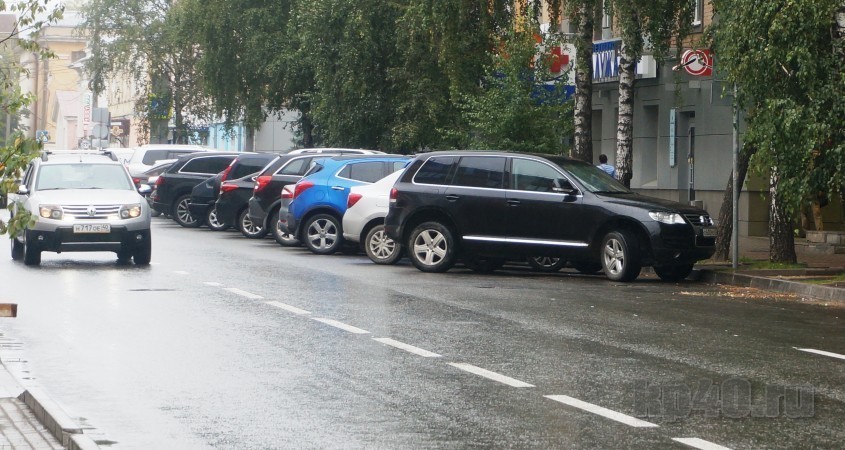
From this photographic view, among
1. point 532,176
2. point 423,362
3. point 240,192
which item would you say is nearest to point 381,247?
point 532,176

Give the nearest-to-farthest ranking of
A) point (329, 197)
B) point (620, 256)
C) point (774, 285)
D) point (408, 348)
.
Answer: point (408, 348) < point (774, 285) < point (620, 256) < point (329, 197)

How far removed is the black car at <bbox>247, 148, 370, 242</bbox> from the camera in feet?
93.4

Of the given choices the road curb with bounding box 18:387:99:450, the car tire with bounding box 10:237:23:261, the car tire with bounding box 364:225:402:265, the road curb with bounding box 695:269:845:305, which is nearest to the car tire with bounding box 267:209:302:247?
the car tire with bounding box 364:225:402:265

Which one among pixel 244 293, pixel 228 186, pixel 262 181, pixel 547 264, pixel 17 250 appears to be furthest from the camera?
pixel 228 186

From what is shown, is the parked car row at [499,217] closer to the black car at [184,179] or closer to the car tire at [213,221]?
the car tire at [213,221]

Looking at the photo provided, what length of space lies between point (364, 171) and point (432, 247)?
455cm

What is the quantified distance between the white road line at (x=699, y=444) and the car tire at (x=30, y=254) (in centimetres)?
1534

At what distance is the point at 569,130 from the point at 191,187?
37.0 feet

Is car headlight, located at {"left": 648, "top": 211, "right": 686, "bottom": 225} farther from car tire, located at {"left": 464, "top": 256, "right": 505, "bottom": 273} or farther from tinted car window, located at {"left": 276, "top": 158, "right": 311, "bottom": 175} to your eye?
tinted car window, located at {"left": 276, "top": 158, "right": 311, "bottom": 175}

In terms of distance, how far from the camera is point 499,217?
68.1 feet

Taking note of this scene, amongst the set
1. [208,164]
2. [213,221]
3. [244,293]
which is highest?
[208,164]

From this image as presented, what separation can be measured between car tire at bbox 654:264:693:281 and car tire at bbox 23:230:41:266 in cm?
890

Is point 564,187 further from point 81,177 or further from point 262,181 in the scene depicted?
point 262,181

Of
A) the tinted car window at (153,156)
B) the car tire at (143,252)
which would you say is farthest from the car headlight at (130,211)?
the tinted car window at (153,156)
